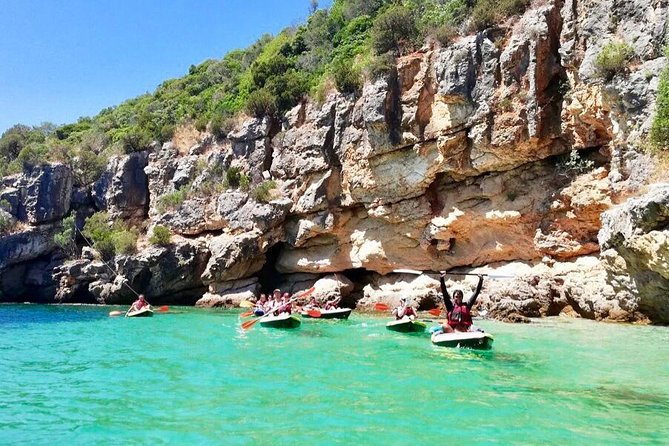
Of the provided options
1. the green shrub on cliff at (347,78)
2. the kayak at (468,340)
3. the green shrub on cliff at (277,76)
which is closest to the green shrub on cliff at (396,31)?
the green shrub on cliff at (277,76)

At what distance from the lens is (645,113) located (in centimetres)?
1556

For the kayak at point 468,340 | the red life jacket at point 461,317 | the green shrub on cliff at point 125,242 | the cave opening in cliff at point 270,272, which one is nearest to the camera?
the kayak at point 468,340

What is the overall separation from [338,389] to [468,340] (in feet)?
14.3

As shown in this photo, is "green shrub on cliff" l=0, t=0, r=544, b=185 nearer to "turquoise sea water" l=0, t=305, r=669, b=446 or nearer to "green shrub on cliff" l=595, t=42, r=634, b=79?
"green shrub on cliff" l=595, t=42, r=634, b=79

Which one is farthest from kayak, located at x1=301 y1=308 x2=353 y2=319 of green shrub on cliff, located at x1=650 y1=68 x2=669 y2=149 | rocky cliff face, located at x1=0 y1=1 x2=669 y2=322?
green shrub on cliff, located at x1=650 y1=68 x2=669 y2=149

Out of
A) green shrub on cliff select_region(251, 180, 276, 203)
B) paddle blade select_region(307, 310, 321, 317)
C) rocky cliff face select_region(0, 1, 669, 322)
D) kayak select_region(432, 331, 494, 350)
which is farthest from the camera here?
green shrub on cliff select_region(251, 180, 276, 203)

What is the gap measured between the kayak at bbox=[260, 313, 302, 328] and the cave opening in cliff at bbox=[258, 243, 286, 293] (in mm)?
12001

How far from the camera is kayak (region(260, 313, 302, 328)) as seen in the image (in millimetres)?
16781

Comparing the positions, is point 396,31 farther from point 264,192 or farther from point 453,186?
point 264,192

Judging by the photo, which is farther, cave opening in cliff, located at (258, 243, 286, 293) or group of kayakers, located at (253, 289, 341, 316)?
cave opening in cliff, located at (258, 243, 286, 293)

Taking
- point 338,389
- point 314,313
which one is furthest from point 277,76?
point 338,389

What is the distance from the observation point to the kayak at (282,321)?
55.1ft

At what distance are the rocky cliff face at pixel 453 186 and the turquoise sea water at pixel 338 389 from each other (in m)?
4.56

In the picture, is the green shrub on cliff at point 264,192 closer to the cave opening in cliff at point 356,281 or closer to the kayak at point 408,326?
the cave opening in cliff at point 356,281
